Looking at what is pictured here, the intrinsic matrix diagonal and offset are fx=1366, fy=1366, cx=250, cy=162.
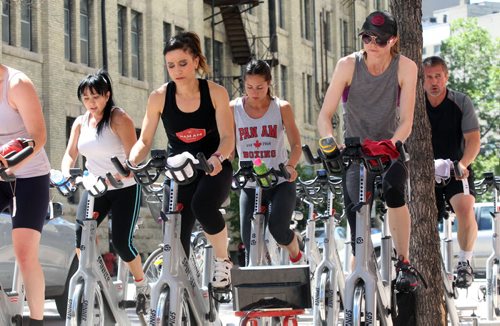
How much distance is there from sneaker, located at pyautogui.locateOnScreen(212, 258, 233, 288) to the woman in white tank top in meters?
1.66

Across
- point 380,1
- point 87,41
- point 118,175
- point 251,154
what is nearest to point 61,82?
point 87,41

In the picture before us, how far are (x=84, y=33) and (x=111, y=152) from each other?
83.4 ft

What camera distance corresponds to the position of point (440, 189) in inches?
465

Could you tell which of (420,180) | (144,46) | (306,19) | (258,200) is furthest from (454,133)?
(306,19)

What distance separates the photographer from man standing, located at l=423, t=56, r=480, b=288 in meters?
11.2

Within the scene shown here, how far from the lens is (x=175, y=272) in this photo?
8695 millimetres

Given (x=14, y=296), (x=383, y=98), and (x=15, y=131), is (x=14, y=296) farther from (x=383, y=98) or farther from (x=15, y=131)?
(x=383, y=98)

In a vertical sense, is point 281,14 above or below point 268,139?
above

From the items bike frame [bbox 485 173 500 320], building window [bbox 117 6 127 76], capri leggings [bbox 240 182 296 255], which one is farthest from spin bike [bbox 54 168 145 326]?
building window [bbox 117 6 127 76]

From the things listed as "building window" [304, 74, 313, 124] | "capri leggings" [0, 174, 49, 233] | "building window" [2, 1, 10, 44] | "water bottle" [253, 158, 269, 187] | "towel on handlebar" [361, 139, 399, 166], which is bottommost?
"capri leggings" [0, 174, 49, 233]

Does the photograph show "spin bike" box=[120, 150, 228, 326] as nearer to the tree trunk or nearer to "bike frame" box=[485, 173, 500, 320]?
the tree trunk

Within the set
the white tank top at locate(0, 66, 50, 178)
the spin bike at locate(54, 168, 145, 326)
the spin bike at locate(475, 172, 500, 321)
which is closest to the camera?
the white tank top at locate(0, 66, 50, 178)

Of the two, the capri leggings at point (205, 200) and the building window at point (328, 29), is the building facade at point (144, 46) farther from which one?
the capri leggings at point (205, 200)

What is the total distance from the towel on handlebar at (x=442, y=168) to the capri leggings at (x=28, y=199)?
3.65 metres
